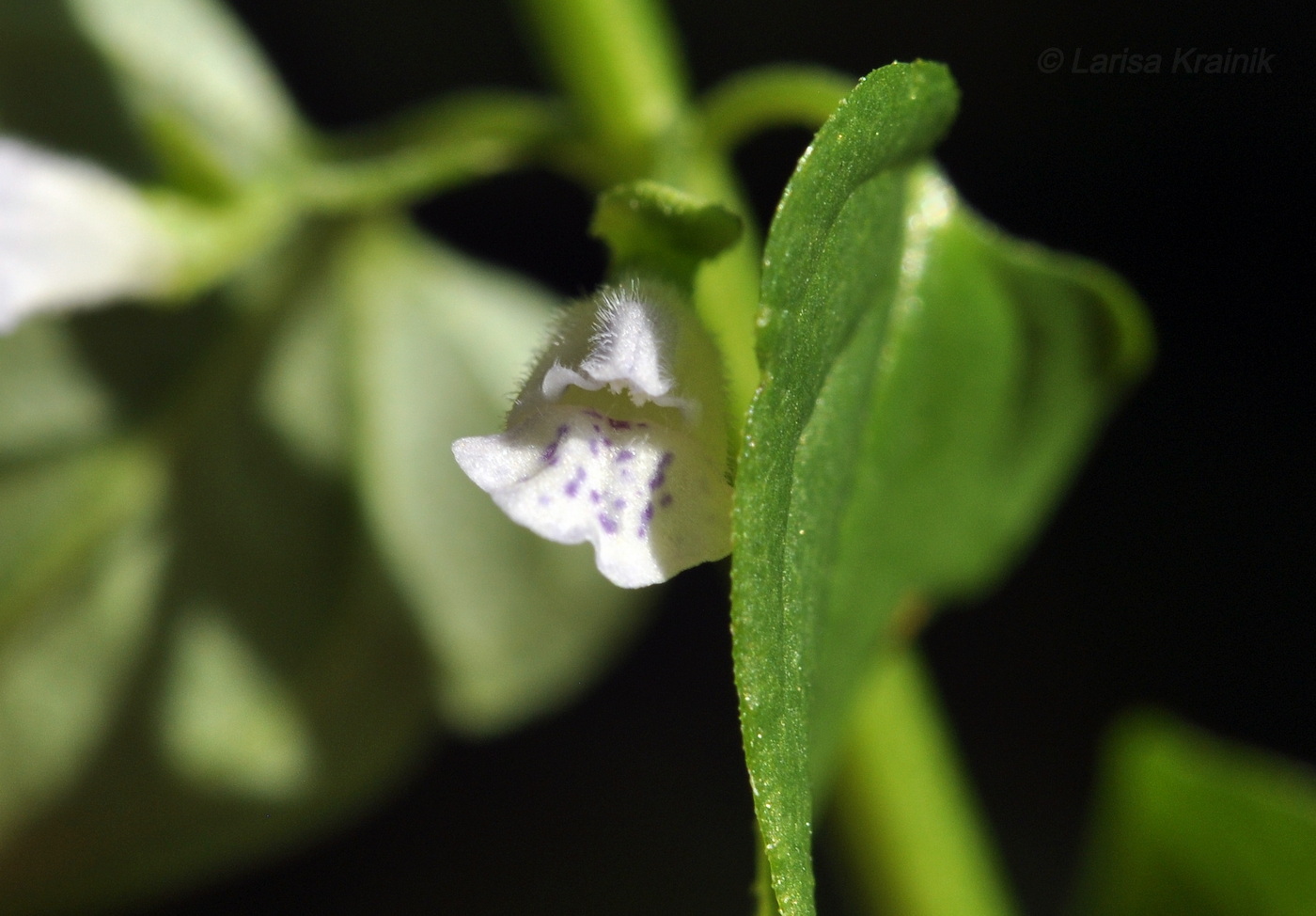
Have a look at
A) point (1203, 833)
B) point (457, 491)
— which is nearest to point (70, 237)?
point (457, 491)

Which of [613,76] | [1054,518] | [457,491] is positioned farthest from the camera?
[1054,518]

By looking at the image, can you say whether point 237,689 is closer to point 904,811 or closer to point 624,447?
point 904,811

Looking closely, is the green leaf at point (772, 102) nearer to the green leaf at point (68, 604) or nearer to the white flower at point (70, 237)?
the white flower at point (70, 237)

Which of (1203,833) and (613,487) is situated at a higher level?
(613,487)

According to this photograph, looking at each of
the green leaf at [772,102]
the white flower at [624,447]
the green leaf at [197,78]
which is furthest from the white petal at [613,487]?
the green leaf at [197,78]

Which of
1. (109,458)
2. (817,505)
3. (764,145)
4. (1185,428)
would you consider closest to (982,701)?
(1185,428)

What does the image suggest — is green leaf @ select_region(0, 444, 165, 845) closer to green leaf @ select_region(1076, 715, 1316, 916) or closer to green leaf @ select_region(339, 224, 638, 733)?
green leaf @ select_region(339, 224, 638, 733)
